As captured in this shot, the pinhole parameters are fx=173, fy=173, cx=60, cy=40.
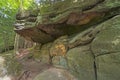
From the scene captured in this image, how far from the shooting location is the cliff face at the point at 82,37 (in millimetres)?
6242

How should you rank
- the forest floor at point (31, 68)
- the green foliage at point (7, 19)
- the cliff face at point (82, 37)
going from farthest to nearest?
the green foliage at point (7, 19) → the forest floor at point (31, 68) → the cliff face at point (82, 37)

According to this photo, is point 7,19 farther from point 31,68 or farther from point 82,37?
point 82,37

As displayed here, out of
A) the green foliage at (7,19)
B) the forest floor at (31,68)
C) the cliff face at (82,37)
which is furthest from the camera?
the green foliage at (7,19)

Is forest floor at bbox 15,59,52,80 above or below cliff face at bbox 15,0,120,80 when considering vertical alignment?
below

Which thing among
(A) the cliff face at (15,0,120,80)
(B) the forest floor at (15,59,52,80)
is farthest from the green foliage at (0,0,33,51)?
(B) the forest floor at (15,59,52,80)

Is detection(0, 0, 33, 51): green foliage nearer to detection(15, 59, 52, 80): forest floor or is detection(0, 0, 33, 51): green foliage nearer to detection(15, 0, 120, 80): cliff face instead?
detection(15, 0, 120, 80): cliff face

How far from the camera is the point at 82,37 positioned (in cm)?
743

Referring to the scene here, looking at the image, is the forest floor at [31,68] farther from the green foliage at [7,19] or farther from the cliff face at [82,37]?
the green foliage at [7,19]

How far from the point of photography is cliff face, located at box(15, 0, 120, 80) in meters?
6.24

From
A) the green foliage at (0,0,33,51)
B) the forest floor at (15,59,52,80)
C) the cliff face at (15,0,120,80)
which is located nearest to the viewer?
the cliff face at (15,0,120,80)

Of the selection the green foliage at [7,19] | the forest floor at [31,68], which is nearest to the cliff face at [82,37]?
the forest floor at [31,68]

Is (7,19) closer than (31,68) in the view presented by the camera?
No

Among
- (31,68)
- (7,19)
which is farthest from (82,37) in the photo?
(7,19)

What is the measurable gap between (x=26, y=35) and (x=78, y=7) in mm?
3856
